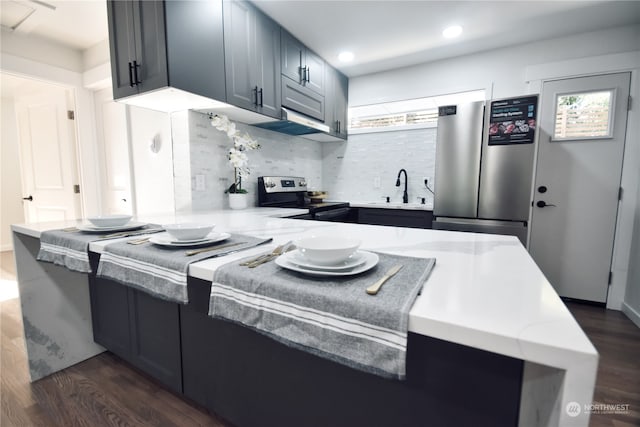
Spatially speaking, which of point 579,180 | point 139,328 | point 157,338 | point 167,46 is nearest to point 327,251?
point 157,338

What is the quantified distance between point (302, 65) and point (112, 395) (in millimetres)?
2867

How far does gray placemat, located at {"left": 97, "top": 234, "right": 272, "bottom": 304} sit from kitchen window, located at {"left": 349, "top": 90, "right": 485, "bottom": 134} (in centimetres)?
293

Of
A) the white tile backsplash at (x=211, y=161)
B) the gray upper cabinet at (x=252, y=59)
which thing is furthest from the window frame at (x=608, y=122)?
the white tile backsplash at (x=211, y=161)

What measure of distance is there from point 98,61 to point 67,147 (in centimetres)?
100

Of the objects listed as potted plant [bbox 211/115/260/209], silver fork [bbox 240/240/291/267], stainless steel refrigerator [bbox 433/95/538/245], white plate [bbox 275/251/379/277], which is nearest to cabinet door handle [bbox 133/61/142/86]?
potted plant [bbox 211/115/260/209]

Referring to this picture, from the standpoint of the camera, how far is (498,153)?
2.58 metres

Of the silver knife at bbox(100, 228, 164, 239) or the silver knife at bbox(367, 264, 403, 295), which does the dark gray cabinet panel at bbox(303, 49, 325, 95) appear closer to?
the silver knife at bbox(100, 228, 164, 239)

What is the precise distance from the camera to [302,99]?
110 inches

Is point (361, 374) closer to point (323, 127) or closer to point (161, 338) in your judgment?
point (161, 338)

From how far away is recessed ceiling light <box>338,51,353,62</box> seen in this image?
2967 millimetres

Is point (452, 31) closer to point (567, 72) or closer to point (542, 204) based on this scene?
point (567, 72)

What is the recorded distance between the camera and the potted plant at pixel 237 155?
2359 mm

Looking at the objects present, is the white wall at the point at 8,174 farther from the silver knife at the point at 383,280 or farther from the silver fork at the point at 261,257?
the silver knife at the point at 383,280

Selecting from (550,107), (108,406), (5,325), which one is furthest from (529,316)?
(5,325)
